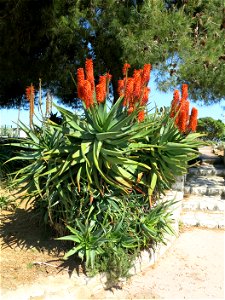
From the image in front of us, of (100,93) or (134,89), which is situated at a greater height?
(134,89)

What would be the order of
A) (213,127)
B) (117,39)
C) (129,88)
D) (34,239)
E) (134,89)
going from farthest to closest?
(213,127) < (117,39) < (34,239) < (134,89) < (129,88)

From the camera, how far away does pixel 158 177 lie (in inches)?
185

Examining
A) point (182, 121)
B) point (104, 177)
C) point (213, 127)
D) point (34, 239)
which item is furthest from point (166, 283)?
point (213, 127)

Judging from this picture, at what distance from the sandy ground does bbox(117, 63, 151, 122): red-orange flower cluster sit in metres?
1.92

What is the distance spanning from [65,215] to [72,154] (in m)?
0.76

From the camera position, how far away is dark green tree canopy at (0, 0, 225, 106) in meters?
7.55

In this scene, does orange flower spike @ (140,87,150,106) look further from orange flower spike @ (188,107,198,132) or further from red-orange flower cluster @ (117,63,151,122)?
orange flower spike @ (188,107,198,132)

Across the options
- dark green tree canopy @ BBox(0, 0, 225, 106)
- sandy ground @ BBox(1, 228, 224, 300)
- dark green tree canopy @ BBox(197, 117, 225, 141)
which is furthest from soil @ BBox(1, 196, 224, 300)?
dark green tree canopy @ BBox(197, 117, 225, 141)

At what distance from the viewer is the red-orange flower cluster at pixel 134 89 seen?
14.2ft

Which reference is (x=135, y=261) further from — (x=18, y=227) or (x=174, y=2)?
(x=174, y=2)

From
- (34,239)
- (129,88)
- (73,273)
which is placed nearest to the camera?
(73,273)

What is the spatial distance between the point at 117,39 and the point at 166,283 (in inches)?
212

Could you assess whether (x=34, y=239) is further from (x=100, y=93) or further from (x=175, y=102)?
(x=175, y=102)

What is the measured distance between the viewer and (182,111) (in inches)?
197
